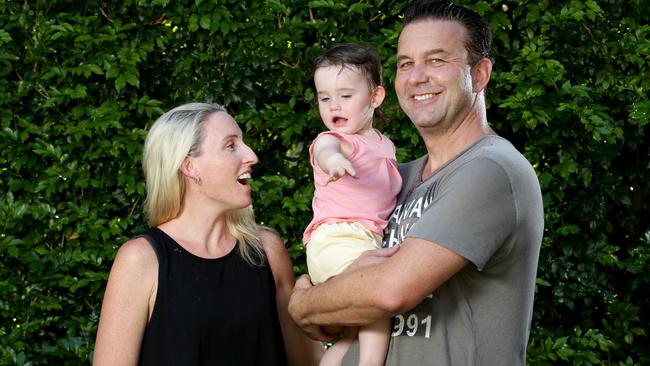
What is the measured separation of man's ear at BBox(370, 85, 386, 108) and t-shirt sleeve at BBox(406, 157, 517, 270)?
732 mm

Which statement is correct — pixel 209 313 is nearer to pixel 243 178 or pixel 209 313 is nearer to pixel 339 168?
pixel 243 178

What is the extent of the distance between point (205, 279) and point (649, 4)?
2605mm

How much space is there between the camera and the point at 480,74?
9.68 ft

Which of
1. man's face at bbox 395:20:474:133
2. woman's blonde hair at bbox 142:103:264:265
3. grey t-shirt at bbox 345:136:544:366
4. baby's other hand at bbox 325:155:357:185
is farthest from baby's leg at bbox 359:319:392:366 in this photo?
woman's blonde hair at bbox 142:103:264:265

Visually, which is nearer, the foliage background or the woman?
the woman

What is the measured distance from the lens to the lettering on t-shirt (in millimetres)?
2811

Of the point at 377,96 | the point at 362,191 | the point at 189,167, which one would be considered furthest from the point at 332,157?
the point at 189,167

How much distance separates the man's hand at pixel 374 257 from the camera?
2.71 meters

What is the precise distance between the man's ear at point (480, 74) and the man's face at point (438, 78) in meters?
0.03

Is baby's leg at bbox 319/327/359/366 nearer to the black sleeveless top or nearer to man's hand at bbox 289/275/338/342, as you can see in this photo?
man's hand at bbox 289/275/338/342

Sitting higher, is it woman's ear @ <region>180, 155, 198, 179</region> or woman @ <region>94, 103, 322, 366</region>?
woman's ear @ <region>180, 155, 198, 179</region>

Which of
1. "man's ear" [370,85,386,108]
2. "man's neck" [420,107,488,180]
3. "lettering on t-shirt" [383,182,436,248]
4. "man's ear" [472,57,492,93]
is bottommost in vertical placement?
"lettering on t-shirt" [383,182,436,248]

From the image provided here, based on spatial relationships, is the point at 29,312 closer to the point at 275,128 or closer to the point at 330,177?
the point at 275,128

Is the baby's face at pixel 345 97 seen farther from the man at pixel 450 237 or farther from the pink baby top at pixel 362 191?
the man at pixel 450 237
